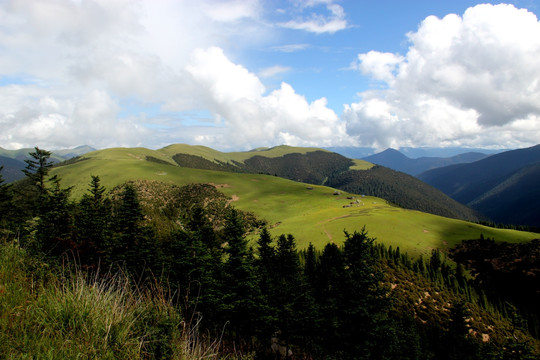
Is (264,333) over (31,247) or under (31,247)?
under

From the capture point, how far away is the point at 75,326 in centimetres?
420

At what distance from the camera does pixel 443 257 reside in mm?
82125

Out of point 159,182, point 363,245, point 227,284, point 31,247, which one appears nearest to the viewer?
point 31,247

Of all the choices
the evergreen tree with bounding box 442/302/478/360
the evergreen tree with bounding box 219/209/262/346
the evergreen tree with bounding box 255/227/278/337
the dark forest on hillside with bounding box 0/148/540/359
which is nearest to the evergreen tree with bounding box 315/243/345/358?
the dark forest on hillside with bounding box 0/148/540/359

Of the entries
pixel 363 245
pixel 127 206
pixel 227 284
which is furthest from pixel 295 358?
pixel 127 206

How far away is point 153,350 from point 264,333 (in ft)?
94.1

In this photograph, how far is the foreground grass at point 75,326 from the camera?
3.59 meters

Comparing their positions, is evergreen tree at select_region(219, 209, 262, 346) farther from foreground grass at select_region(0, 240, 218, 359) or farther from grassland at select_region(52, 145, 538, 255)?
grassland at select_region(52, 145, 538, 255)

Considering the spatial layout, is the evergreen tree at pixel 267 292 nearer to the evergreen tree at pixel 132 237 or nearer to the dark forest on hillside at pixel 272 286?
the dark forest on hillside at pixel 272 286

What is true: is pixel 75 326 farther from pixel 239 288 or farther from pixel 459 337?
pixel 459 337

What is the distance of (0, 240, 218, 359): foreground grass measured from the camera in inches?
141

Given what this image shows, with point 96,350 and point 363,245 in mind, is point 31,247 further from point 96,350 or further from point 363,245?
point 363,245

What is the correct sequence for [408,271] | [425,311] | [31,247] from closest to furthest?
[31,247]
[425,311]
[408,271]

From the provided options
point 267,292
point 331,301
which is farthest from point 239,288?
point 331,301
